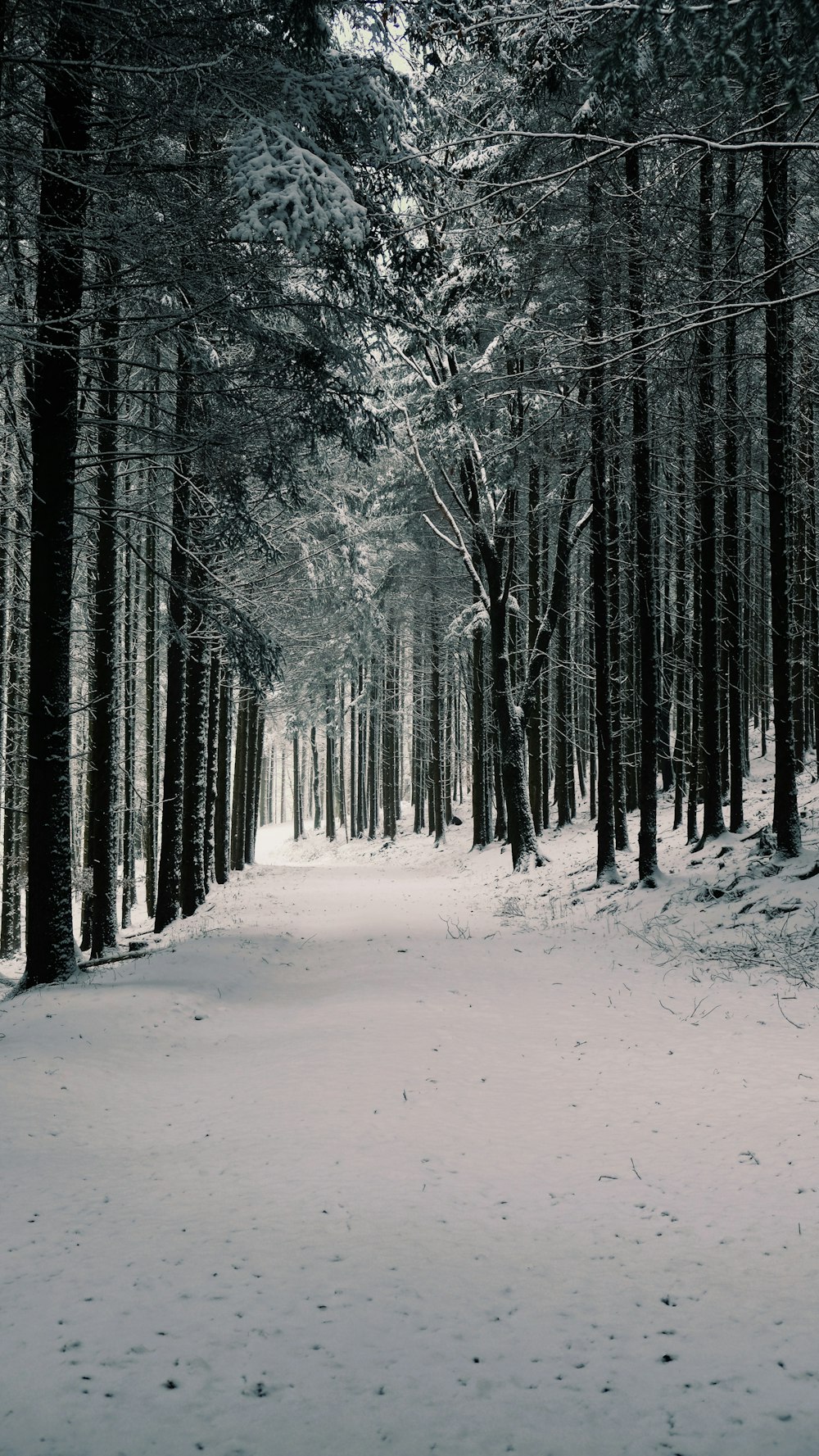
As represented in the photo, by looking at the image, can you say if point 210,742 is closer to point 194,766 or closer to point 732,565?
point 194,766

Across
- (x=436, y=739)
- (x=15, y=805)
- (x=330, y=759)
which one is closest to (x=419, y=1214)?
→ (x=15, y=805)

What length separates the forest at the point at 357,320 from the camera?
6.04 metres

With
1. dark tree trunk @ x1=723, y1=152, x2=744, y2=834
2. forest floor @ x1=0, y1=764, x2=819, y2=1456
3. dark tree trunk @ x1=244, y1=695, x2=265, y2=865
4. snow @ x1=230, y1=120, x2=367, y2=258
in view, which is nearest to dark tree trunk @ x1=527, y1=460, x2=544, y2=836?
dark tree trunk @ x1=723, y1=152, x2=744, y2=834

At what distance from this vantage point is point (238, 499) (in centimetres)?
912

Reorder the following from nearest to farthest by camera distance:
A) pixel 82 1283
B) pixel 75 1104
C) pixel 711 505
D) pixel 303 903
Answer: pixel 82 1283 → pixel 75 1104 → pixel 711 505 → pixel 303 903

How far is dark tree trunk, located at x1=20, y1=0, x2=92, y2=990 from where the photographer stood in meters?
7.86

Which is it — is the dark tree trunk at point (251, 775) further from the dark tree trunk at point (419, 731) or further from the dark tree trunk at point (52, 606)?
the dark tree trunk at point (52, 606)

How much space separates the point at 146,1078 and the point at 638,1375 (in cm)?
411

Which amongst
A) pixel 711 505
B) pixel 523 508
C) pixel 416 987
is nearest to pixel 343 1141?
pixel 416 987

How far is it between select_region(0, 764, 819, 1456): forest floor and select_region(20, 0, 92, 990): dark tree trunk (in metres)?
0.75

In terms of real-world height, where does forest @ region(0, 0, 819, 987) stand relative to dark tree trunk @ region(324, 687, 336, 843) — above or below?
above

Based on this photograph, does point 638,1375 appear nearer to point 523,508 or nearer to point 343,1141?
point 343,1141

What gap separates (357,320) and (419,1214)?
7957mm

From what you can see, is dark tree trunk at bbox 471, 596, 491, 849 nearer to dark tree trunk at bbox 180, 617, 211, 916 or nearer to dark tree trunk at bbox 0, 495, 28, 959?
dark tree trunk at bbox 180, 617, 211, 916
